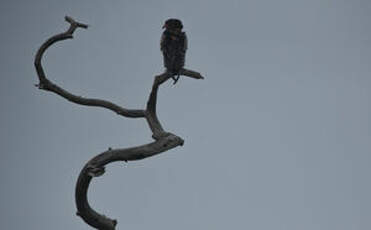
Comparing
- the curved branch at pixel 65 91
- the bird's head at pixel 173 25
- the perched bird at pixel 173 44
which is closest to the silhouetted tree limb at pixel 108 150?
the curved branch at pixel 65 91

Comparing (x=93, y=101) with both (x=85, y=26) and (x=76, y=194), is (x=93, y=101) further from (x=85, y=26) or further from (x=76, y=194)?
(x=76, y=194)

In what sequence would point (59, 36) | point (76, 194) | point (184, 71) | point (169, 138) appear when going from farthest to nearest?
point (184, 71), point (59, 36), point (169, 138), point (76, 194)

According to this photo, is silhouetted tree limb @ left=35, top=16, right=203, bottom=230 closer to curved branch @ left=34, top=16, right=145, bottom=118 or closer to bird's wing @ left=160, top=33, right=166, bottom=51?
curved branch @ left=34, top=16, right=145, bottom=118

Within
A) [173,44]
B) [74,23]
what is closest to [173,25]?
[173,44]

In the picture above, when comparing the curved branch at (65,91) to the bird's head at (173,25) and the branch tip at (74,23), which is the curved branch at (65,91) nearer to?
the branch tip at (74,23)

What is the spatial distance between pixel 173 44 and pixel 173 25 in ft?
1.05

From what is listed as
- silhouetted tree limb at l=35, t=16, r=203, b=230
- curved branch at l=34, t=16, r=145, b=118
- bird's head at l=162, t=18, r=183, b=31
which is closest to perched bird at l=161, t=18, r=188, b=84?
bird's head at l=162, t=18, r=183, b=31

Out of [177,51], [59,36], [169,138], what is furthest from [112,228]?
[177,51]

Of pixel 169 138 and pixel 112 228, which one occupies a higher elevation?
pixel 169 138

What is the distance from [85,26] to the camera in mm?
7414

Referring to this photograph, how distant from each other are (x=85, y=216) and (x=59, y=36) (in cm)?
259

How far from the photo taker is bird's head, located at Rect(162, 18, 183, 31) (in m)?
8.57

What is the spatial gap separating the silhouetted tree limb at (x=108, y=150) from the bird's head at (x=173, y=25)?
1.55 m

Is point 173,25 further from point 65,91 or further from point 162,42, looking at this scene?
point 65,91
